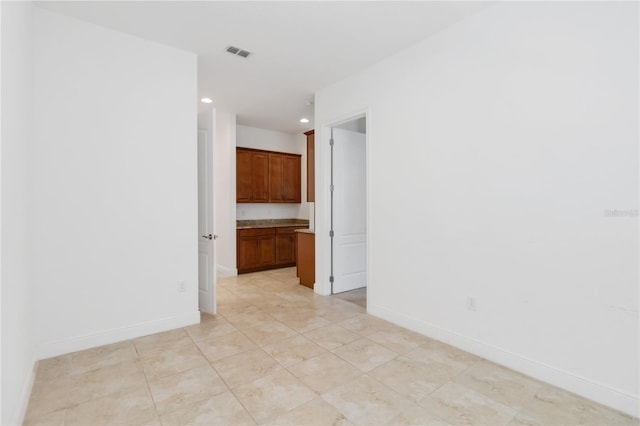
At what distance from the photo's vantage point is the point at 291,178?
6.81m

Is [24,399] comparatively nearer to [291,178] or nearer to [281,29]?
[281,29]

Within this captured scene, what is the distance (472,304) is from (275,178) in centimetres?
472

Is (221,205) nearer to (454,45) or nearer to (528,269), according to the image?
(454,45)

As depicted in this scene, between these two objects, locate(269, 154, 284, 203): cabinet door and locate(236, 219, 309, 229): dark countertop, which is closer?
locate(236, 219, 309, 229): dark countertop

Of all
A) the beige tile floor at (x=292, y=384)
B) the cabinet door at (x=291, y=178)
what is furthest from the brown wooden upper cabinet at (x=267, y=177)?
the beige tile floor at (x=292, y=384)

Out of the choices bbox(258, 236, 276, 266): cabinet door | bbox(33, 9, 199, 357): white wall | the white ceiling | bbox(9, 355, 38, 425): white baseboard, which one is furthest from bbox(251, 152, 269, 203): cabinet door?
bbox(9, 355, 38, 425): white baseboard

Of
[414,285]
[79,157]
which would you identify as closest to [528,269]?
[414,285]

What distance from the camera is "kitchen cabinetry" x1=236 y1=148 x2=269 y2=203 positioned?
6070mm

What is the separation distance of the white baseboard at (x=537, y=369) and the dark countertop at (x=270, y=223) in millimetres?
3875

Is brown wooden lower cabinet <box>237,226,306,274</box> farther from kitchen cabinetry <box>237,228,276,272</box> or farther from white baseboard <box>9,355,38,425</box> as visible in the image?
white baseboard <box>9,355,38,425</box>

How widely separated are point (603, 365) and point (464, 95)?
7.47 ft

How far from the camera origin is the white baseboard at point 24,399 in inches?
69.5

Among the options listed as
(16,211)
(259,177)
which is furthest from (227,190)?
(16,211)

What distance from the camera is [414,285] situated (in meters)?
3.22
